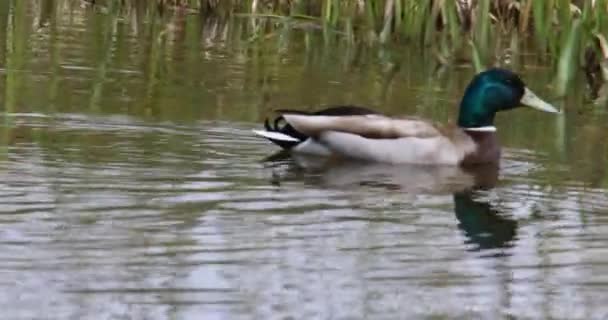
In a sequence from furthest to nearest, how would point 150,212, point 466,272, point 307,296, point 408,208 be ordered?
1. point 408,208
2. point 150,212
3. point 466,272
4. point 307,296

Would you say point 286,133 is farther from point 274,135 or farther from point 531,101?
point 531,101

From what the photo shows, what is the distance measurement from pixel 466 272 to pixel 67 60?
6.23 meters

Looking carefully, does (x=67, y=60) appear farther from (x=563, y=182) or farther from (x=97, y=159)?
(x=563, y=182)

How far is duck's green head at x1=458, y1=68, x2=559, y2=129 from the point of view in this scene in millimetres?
10453

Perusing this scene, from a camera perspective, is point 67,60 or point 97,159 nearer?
point 97,159

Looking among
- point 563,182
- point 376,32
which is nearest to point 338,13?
point 376,32

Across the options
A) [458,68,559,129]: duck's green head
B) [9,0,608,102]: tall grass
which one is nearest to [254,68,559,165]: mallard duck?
[458,68,559,129]: duck's green head

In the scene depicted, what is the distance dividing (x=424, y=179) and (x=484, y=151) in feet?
2.10

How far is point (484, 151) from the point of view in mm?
9797

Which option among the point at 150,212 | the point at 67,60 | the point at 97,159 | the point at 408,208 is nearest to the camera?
the point at 150,212

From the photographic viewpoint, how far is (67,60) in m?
12.4

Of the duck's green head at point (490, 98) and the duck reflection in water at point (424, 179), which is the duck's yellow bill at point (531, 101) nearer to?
the duck's green head at point (490, 98)

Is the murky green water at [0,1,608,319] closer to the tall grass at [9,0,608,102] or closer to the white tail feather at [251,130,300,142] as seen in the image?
the white tail feather at [251,130,300,142]

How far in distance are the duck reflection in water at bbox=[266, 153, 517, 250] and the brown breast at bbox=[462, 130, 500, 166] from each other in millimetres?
54
